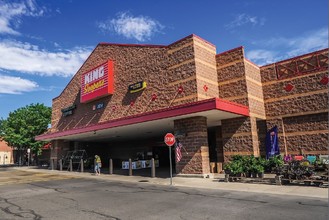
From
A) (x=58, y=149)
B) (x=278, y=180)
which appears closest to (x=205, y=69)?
(x=278, y=180)

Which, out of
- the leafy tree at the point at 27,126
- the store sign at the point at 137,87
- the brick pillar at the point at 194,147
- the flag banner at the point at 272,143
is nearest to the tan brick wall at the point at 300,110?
the flag banner at the point at 272,143

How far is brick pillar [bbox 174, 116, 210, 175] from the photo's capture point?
1673 centimetres

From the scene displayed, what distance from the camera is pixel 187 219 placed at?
283 inches

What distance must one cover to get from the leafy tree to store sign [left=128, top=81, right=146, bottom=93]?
30840mm

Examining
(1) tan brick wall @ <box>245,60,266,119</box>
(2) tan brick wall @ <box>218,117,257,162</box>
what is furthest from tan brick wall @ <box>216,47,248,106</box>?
(2) tan brick wall @ <box>218,117,257,162</box>

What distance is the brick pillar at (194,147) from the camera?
1673cm

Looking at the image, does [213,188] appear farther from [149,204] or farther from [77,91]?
[77,91]

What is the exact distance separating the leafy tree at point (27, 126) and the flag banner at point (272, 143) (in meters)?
39.6


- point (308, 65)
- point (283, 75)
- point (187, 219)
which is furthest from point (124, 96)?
point (187, 219)

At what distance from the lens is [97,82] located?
2672 centimetres

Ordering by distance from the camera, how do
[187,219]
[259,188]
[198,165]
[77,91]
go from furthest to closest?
[77,91] → [198,165] → [259,188] → [187,219]

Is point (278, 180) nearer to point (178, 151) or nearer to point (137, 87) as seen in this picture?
point (178, 151)

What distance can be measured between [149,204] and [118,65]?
58.0 feet

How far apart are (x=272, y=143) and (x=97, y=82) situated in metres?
16.9
